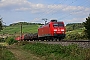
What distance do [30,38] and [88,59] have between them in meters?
56.2

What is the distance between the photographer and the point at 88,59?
1409 centimetres

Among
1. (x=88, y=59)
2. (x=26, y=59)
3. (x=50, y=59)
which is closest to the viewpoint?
(x=88, y=59)

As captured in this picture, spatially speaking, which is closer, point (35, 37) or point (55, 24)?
point (55, 24)

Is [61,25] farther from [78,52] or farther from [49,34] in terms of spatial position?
[78,52]

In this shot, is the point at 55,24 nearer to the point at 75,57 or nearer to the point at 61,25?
the point at 61,25

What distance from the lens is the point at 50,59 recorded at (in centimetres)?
1852

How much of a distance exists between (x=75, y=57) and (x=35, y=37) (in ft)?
166

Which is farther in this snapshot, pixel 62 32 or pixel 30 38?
pixel 30 38

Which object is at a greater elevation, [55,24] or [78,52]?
[55,24]

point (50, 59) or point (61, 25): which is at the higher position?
point (61, 25)

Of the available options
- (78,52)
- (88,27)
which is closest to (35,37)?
(88,27)

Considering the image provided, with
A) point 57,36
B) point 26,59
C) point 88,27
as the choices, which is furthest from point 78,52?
point 88,27

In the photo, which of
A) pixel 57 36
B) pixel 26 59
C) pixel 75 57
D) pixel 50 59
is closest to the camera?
pixel 75 57

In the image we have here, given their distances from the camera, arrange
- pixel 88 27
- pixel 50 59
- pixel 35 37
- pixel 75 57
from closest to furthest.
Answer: pixel 75 57 < pixel 50 59 < pixel 88 27 < pixel 35 37
